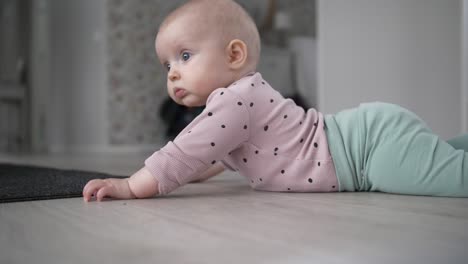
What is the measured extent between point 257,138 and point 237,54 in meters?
0.16

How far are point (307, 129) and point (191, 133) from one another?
0.22m

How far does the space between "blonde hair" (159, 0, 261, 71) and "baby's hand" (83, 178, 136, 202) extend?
0.31 meters

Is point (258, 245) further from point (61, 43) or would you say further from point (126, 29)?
point (61, 43)

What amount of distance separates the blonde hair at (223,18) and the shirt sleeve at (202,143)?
120mm

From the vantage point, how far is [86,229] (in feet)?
1.96

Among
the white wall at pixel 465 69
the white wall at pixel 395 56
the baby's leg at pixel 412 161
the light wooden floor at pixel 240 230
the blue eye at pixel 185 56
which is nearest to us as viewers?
the light wooden floor at pixel 240 230

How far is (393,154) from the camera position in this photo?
0.87 meters

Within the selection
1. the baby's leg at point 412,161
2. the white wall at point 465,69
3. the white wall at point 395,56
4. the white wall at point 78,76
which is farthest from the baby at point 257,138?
the white wall at point 78,76

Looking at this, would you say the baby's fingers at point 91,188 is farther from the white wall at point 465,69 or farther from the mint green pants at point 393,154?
the white wall at point 465,69

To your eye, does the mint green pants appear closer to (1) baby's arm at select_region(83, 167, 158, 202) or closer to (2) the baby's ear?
(2) the baby's ear

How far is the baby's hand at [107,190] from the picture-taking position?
0.83m

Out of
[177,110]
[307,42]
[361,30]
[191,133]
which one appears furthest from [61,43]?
[191,133]

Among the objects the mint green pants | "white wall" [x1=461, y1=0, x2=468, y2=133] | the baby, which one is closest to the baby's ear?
the baby

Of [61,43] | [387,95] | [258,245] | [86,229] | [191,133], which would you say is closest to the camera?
[258,245]
